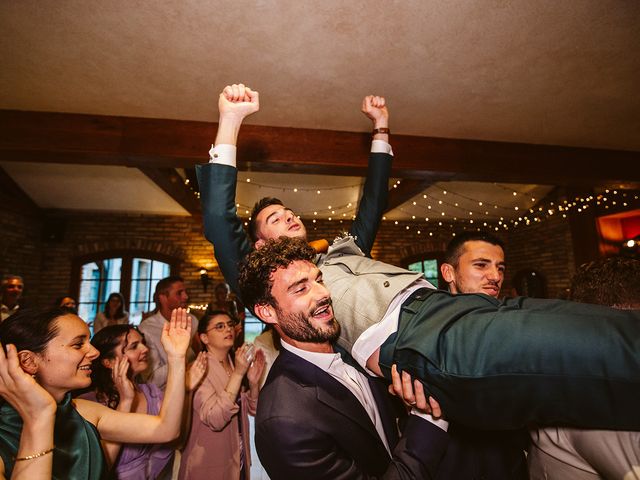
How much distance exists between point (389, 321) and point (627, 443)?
75cm

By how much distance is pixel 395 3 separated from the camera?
2.16m

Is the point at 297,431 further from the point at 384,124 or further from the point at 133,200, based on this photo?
the point at 133,200

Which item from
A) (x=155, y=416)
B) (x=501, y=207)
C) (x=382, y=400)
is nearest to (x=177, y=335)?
(x=155, y=416)

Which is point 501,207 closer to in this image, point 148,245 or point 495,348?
point 148,245

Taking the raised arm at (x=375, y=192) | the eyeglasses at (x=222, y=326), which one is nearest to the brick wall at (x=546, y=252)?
the raised arm at (x=375, y=192)

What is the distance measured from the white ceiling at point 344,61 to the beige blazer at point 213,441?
2316mm

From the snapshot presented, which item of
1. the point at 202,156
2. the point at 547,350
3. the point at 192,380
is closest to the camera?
the point at 547,350

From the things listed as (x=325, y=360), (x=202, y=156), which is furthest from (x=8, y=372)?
(x=202, y=156)

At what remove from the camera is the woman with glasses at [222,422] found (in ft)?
7.36

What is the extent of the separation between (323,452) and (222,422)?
1280 millimetres

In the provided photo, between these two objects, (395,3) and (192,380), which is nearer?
(395,3)

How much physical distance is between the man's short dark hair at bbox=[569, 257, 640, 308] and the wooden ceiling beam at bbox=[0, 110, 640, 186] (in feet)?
8.90

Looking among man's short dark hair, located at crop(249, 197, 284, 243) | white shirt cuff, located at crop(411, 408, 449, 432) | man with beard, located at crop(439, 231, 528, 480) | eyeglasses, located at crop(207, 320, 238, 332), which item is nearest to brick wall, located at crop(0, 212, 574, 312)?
eyeglasses, located at crop(207, 320, 238, 332)

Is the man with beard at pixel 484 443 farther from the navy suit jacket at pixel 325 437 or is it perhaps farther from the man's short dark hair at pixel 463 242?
the navy suit jacket at pixel 325 437
